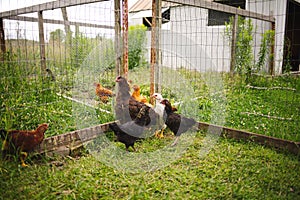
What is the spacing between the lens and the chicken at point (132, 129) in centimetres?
286

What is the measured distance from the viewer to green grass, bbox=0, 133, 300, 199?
2.09 m

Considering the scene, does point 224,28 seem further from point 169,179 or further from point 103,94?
point 169,179

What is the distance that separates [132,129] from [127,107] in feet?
1.58

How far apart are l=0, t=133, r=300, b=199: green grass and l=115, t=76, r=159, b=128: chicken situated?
2.23ft

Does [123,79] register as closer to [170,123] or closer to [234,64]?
[170,123]

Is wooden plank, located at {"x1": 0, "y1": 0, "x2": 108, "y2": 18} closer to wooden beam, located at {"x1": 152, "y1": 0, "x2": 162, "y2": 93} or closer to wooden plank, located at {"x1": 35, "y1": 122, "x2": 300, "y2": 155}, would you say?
wooden beam, located at {"x1": 152, "y1": 0, "x2": 162, "y2": 93}

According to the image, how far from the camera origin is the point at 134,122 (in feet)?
9.91

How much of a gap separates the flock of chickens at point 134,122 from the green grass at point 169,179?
0.22 m

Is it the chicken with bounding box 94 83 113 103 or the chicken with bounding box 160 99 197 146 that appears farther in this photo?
the chicken with bounding box 94 83 113 103

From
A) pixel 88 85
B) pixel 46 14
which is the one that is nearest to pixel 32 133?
pixel 88 85

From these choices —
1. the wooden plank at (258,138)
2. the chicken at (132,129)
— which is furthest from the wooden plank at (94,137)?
the chicken at (132,129)

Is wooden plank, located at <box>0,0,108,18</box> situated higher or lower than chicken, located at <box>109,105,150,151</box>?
higher

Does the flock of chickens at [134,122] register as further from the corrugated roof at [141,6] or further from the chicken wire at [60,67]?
the corrugated roof at [141,6]

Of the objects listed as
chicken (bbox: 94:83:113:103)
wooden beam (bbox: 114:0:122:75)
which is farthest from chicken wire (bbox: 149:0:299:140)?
chicken (bbox: 94:83:113:103)
